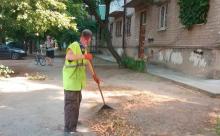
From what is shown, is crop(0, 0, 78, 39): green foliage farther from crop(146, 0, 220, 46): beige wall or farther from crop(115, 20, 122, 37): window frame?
crop(115, 20, 122, 37): window frame

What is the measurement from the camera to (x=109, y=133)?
311 inches

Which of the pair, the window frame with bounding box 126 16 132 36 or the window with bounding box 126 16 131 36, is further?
the window with bounding box 126 16 131 36

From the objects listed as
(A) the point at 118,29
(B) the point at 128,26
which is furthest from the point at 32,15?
(A) the point at 118,29

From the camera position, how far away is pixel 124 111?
973cm

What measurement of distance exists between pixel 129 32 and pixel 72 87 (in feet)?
84.6

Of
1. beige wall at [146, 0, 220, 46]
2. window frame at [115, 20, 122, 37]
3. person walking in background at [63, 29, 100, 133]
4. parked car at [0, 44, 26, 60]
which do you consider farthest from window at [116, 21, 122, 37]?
person walking in background at [63, 29, 100, 133]

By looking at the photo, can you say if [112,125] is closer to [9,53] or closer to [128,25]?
[128,25]

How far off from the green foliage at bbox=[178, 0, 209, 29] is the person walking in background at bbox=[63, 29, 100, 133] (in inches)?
444

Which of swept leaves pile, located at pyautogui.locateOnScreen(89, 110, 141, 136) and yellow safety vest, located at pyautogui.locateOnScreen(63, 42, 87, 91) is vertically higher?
yellow safety vest, located at pyautogui.locateOnScreen(63, 42, 87, 91)

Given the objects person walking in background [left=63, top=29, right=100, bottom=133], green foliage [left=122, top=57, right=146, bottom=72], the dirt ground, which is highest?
person walking in background [left=63, top=29, right=100, bottom=133]

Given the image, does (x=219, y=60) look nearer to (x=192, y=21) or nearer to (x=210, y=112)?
(x=192, y=21)

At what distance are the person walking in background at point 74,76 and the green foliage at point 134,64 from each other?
1298 centimetres

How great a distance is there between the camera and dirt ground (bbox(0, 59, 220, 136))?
26.5ft

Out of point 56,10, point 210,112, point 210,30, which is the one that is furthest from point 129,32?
point 210,112
